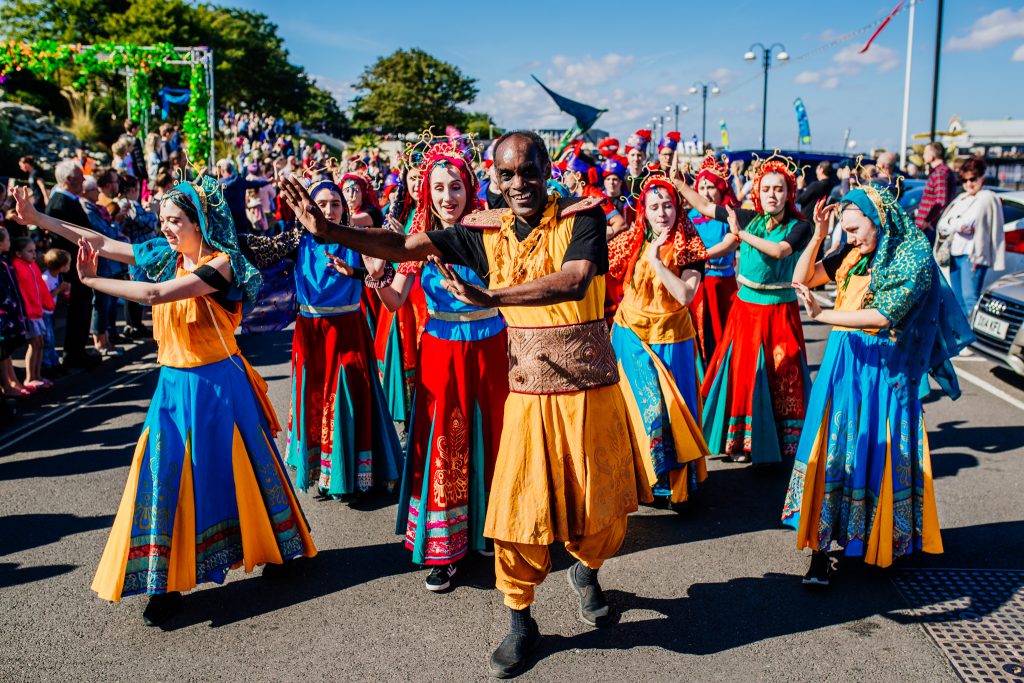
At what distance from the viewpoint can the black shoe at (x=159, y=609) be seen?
3.59 meters

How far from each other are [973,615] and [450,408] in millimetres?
2592

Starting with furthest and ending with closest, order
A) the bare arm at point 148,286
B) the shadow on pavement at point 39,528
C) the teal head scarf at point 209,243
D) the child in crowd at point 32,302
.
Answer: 1. the child in crowd at point 32,302
2. the shadow on pavement at point 39,528
3. the teal head scarf at point 209,243
4. the bare arm at point 148,286

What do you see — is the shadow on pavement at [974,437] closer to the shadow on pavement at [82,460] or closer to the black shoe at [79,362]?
the shadow on pavement at [82,460]

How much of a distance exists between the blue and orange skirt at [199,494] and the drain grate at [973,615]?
9.78ft

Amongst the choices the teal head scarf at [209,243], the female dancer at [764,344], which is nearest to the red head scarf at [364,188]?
the teal head scarf at [209,243]

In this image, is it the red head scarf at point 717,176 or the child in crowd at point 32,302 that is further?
the child in crowd at point 32,302

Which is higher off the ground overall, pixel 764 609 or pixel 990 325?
pixel 990 325

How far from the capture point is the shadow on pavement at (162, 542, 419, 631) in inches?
146

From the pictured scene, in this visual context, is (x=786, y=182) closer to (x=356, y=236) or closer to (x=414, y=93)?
(x=356, y=236)

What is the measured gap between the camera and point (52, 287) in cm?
921

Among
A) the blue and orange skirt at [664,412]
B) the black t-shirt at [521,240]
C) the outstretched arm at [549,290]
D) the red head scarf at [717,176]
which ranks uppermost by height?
the red head scarf at [717,176]

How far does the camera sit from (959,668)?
125 inches

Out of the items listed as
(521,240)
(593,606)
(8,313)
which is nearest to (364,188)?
(521,240)

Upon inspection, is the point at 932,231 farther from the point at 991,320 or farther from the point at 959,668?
the point at 959,668
